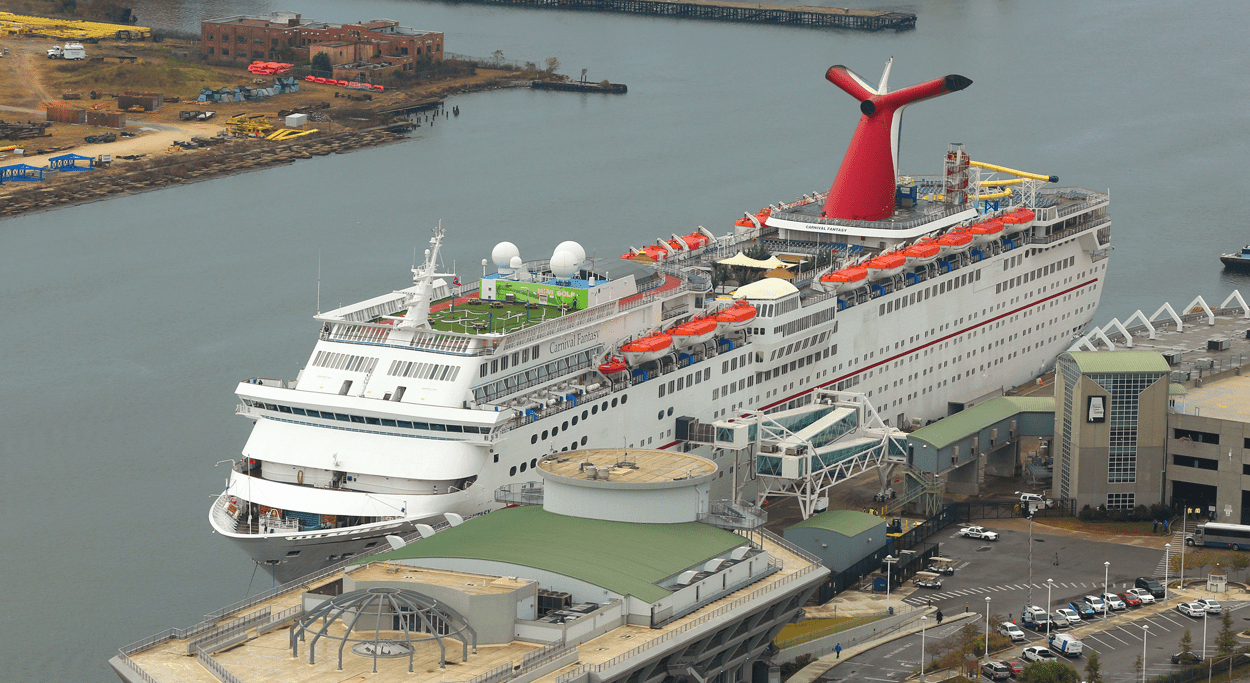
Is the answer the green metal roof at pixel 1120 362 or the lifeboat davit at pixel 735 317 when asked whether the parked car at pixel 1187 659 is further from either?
the lifeboat davit at pixel 735 317

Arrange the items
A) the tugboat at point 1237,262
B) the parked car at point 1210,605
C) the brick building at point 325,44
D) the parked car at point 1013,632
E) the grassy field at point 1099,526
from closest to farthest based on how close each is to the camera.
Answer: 1. the parked car at point 1013,632
2. the parked car at point 1210,605
3. the grassy field at point 1099,526
4. the tugboat at point 1237,262
5. the brick building at point 325,44

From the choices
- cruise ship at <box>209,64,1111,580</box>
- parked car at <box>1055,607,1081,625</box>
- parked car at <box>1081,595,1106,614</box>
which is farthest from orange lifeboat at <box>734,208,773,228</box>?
parked car at <box>1055,607,1081,625</box>

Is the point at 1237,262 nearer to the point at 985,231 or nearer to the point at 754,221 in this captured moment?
the point at 985,231

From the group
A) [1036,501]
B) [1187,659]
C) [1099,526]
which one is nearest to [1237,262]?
[1036,501]

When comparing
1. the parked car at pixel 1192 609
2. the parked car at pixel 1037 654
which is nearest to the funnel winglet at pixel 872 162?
the parked car at pixel 1192 609

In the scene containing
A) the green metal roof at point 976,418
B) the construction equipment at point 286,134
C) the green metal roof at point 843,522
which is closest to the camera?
the green metal roof at point 843,522

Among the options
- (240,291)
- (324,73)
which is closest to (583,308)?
(240,291)
